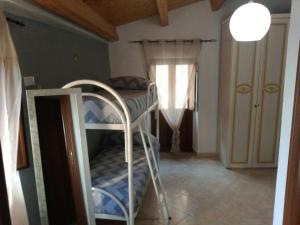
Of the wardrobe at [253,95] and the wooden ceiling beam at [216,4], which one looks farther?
the wooden ceiling beam at [216,4]

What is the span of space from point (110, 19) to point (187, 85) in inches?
62.9

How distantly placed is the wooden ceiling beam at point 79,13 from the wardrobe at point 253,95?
1.79 meters

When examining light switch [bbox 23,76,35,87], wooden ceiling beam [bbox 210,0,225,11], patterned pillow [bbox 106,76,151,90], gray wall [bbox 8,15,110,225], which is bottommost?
patterned pillow [bbox 106,76,151,90]

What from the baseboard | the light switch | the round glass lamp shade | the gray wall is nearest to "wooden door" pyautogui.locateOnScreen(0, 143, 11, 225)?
the gray wall

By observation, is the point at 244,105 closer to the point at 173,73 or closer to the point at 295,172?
the point at 173,73

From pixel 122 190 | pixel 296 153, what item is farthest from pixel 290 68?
pixel 122 190

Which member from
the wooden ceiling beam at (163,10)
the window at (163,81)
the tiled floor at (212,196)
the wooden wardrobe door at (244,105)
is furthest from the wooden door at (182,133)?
the wooden ceiling beam at (163,10)

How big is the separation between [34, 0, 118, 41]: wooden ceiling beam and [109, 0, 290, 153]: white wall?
0.82 m

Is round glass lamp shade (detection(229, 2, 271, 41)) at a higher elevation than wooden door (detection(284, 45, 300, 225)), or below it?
higher

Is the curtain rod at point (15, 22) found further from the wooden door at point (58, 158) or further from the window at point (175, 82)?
the window at point (175, 82)

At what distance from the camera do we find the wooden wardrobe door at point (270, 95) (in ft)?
10.3

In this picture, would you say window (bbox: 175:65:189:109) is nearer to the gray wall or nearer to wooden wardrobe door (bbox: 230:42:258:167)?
wooden wardrobe door (bbox: 230:42:258:167)

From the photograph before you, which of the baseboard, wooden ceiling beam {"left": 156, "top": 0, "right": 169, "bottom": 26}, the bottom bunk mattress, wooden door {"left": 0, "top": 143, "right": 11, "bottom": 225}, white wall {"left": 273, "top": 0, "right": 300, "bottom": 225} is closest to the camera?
wooden door {"left": 0, "top": 143, "right": 11, "bottom": 225}

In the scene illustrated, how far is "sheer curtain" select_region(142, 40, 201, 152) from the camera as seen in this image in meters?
3.72
